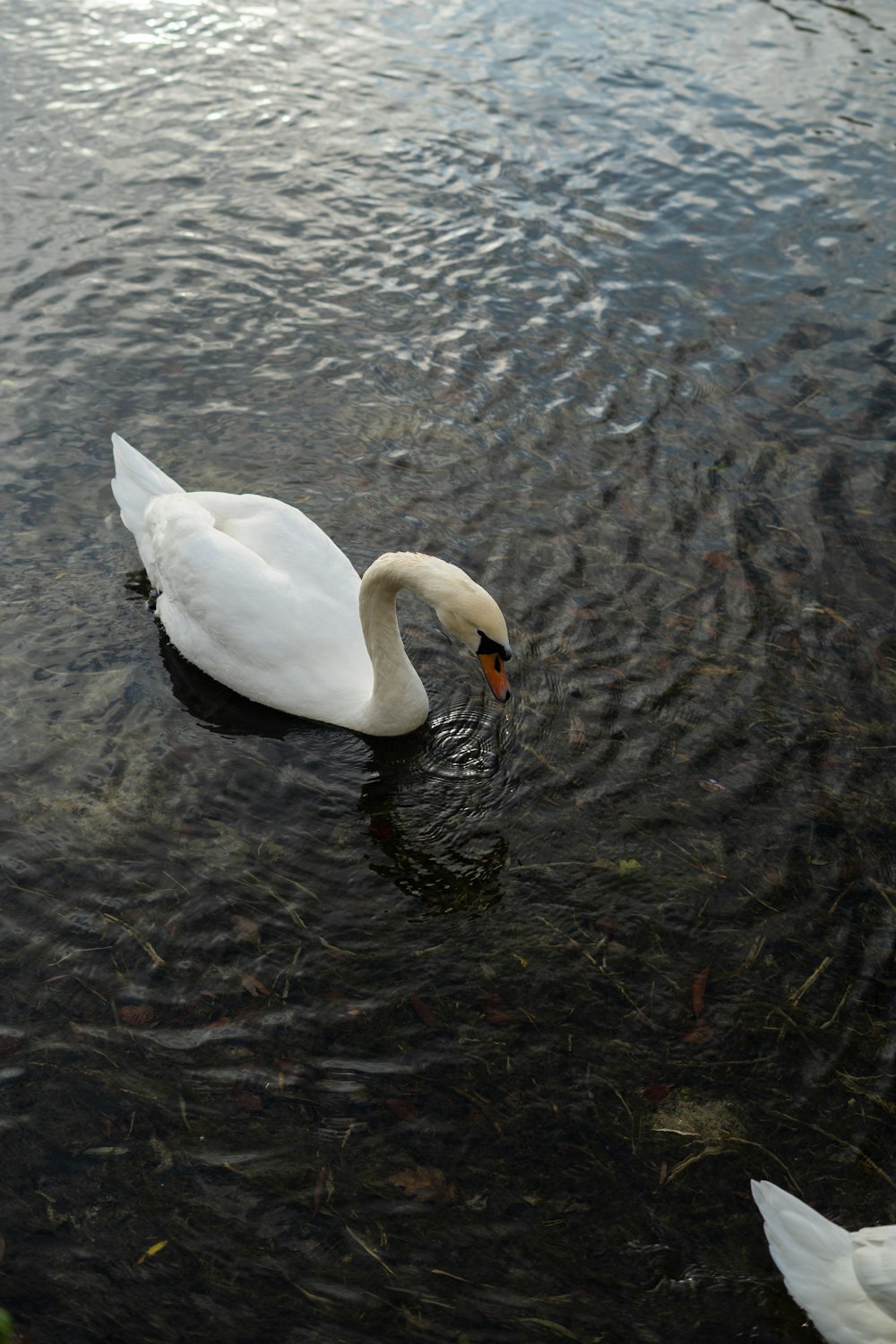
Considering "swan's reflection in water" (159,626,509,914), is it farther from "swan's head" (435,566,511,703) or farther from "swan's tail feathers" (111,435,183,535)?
"swan's tail feathers" (111,435,183,535)

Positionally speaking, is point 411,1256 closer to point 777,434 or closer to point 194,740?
point 194,740

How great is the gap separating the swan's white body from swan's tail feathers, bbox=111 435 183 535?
5673 mm

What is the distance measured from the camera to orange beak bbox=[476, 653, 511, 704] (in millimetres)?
6473

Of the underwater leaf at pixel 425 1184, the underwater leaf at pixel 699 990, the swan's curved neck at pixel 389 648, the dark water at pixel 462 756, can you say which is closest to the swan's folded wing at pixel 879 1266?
the dark water at pixel 462 756

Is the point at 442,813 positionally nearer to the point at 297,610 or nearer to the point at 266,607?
the point at 297,610

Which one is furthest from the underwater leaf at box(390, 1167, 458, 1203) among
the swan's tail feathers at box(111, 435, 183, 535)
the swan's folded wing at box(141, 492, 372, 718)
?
the swan's tail feathers at box(111, 435, 183, 535)

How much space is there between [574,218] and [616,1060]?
9200 mm

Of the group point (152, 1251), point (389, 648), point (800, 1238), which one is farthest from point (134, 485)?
point (800, 1238)

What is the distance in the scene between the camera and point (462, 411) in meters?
9.95

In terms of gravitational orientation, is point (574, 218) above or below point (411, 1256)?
above

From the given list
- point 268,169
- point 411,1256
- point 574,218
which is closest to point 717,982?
point 411,1256

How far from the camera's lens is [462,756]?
7.10 metres

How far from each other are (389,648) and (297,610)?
0.70m

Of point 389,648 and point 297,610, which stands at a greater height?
point 389,648
